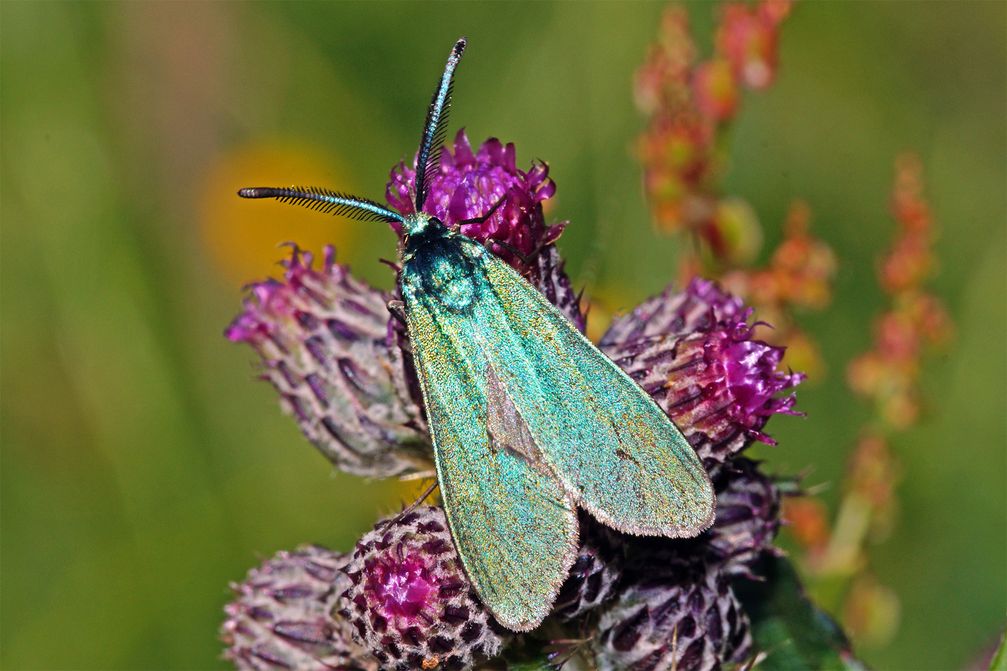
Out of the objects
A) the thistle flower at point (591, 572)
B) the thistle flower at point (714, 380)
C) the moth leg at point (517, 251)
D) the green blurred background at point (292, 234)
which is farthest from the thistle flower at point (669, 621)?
the green blurred background at point (292, 234)

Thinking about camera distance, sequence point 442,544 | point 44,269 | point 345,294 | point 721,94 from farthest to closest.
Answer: point 44,269
point 721,94
point 345,294
point 442,544

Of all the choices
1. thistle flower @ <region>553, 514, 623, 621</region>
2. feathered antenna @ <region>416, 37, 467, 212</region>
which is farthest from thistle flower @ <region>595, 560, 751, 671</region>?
feathered antenna @ <region>416, 37, 467, 212</region>

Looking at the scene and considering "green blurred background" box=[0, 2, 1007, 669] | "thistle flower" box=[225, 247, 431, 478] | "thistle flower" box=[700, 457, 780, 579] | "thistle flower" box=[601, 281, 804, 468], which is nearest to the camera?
"thistle flower" box=[601, 281, 804, 468]

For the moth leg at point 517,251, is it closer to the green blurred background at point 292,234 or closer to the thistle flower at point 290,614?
the thistle flower at point 290,614

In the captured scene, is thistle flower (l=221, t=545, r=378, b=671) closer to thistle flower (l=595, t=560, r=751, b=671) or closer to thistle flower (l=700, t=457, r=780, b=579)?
thistle flower (l=595, t=560, r=751, b=671)

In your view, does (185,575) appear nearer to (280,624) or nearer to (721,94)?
(280,624)

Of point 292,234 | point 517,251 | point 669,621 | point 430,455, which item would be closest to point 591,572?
point 669,621

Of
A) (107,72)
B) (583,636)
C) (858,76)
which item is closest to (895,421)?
(583,636)

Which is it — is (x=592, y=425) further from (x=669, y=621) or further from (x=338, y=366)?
(x=338, y=366)
